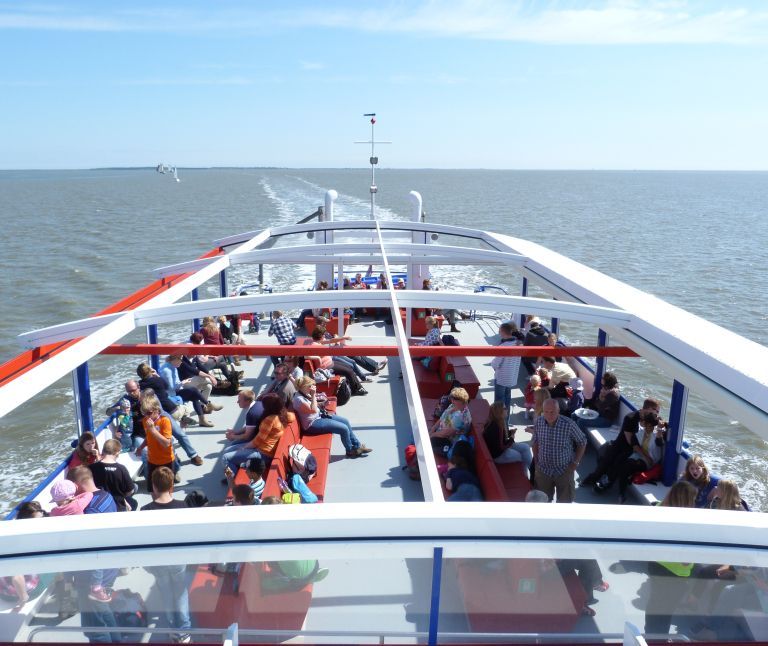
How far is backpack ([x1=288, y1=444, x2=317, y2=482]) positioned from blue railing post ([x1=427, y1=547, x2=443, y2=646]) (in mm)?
3792

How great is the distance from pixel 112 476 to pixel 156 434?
0.67m

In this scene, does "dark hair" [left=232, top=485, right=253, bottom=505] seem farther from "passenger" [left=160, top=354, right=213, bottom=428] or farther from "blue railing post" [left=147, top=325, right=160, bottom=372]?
"passenger" [left=160, top=354, right=213, bottom=428]

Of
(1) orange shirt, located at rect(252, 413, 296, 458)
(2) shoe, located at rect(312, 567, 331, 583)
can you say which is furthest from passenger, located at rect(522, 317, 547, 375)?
(2) shoe, located at rect(312, 567, 331, 583)

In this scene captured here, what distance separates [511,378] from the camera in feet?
25.8

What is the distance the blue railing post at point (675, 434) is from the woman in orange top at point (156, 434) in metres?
4.75

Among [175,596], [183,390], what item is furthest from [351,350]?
[175,596]

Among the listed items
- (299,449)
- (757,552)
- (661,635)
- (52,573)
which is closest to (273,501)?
(299,449)

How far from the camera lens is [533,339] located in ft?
29.8

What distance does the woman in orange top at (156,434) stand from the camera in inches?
238

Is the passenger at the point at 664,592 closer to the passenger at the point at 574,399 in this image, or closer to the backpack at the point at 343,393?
the passenger at the point at 574,399

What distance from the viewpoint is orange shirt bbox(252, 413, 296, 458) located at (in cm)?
586

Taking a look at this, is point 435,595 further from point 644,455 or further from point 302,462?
point 644,455

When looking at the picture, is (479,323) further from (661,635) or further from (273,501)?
(661,635)

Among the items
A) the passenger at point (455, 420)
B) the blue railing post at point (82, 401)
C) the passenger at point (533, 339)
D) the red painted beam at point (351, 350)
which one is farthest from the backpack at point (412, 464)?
the passenger at point (533, 339)
